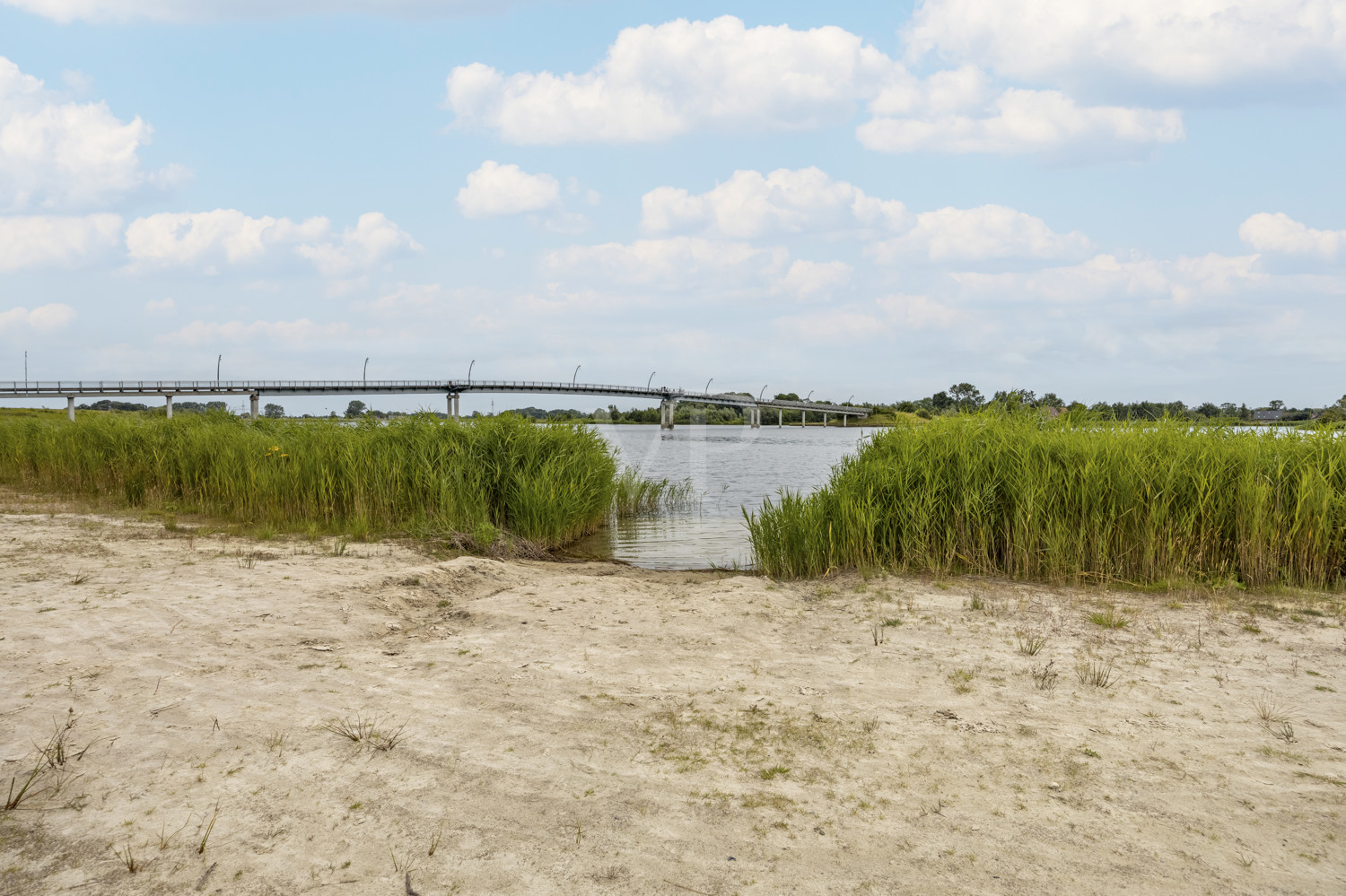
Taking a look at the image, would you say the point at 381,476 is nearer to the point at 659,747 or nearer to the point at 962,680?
the point at 659,747

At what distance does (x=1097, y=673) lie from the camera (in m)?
5.23

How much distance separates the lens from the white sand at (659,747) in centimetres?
306

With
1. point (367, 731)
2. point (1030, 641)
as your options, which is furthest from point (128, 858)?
point (1030, 641)

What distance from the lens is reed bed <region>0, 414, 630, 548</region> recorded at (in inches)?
459

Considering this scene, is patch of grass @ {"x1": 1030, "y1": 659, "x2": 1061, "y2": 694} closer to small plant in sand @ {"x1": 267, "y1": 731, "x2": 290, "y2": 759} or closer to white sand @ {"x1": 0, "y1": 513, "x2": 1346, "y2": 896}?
white sand @ {"x1": 0, "y1": 513, "x2": 1346, "y2": 896}

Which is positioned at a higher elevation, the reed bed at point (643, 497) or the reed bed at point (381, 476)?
the reed bed at point (381, 476)

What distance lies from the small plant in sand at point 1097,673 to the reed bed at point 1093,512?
9.51 ft

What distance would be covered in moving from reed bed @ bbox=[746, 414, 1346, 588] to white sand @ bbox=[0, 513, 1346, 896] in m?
1.03

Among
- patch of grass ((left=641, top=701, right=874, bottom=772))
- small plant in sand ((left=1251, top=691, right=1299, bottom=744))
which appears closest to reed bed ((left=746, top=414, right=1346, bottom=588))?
small plant in sand ((left=1251, top=691, right=1299, bottom=744))

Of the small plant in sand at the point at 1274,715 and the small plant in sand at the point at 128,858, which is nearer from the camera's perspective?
the small plant in sand at the point at 128,858

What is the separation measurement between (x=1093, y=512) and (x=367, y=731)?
7.79 metres

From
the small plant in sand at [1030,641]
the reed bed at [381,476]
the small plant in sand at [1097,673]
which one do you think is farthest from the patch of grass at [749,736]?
the reed bed at [381,476]

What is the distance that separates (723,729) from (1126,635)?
405 cm

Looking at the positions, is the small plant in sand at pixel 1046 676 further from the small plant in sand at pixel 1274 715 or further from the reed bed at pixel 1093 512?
the reed bed at pixel 1093 512
